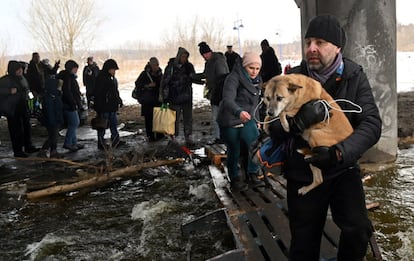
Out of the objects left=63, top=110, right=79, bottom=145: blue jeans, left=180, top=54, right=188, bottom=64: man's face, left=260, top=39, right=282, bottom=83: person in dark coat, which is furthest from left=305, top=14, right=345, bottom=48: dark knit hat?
left=260, top=39, right=282, bottom=83: person in dark coat

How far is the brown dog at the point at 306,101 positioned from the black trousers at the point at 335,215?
0.32 feet

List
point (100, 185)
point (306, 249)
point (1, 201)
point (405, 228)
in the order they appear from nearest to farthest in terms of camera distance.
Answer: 1. point (306, 249)
2. point (405, 228)
3. point (1, 201)
4. point (100, 185)

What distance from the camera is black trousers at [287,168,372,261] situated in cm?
241

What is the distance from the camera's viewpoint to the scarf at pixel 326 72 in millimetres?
2453

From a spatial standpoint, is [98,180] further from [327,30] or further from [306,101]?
[327,30]

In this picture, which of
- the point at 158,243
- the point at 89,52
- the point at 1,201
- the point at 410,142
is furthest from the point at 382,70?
the point at 89,52

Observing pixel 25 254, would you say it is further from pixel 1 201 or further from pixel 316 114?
pixel 316 114

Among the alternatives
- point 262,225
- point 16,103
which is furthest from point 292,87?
point 16,103

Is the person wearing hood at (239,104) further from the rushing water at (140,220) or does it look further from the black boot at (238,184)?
the rushing water at (140,220)

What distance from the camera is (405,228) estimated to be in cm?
422

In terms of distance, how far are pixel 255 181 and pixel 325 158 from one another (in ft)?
10.4

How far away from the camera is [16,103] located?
820 cm

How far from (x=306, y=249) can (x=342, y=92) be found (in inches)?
39.3

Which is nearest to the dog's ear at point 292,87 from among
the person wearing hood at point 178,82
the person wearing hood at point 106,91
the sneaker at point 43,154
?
the person wearing hood at point 178,82
